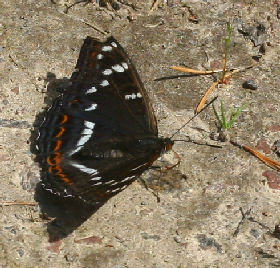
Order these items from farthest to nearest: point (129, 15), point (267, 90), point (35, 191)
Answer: point (129, 15)
point (267, 90)
point (35, 191)

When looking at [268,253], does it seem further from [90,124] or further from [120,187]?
[90,124]

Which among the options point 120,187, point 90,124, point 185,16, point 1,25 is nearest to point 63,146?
point 90,124

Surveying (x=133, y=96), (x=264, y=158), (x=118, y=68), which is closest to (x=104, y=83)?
(x=118, y=68)

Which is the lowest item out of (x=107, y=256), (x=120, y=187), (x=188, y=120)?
(x=107, y=256)

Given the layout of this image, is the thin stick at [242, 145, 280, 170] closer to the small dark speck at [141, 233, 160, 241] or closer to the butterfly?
the butterfly

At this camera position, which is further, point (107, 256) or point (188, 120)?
point (188, 120)

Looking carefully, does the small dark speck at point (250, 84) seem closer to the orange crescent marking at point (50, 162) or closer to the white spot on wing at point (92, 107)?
the white spot on wing at point (92, 107)

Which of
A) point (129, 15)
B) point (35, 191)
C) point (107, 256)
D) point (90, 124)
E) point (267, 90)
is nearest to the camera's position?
point (107, 256)

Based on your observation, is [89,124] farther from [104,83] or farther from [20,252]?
[20,252]
